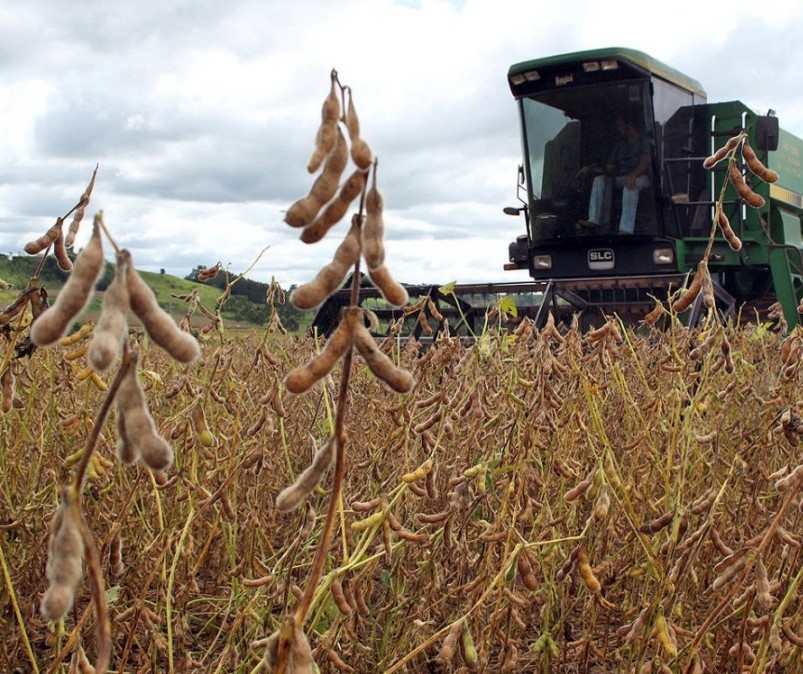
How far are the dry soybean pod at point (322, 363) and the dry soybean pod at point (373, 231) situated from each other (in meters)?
0.08

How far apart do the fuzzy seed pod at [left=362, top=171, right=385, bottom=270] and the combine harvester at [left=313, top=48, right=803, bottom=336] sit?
10.7m

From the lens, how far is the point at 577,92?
12.6 m

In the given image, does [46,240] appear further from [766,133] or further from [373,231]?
[766,133]

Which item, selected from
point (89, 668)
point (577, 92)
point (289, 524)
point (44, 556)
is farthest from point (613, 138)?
point (89, 668)

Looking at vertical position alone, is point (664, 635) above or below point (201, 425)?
below

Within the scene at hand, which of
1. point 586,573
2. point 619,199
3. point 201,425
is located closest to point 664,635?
point 586,573

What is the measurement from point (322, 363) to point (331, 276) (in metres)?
0.10

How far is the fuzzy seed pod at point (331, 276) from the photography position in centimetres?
103

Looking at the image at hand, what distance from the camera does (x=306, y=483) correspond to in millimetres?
1003

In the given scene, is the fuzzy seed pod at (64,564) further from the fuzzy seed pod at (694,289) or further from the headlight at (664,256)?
the headlight at (664,256)

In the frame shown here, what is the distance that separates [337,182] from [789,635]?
4.38 ft

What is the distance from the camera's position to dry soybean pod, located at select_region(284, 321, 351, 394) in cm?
99

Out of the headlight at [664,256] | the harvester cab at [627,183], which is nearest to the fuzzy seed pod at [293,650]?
the harvester cab at [627,183]

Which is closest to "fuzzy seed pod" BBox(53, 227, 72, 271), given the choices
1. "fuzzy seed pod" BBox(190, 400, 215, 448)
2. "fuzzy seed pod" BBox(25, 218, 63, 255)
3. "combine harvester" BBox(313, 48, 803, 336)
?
"fuzzy seed pod" BBox(25, 218, 63, 255)
